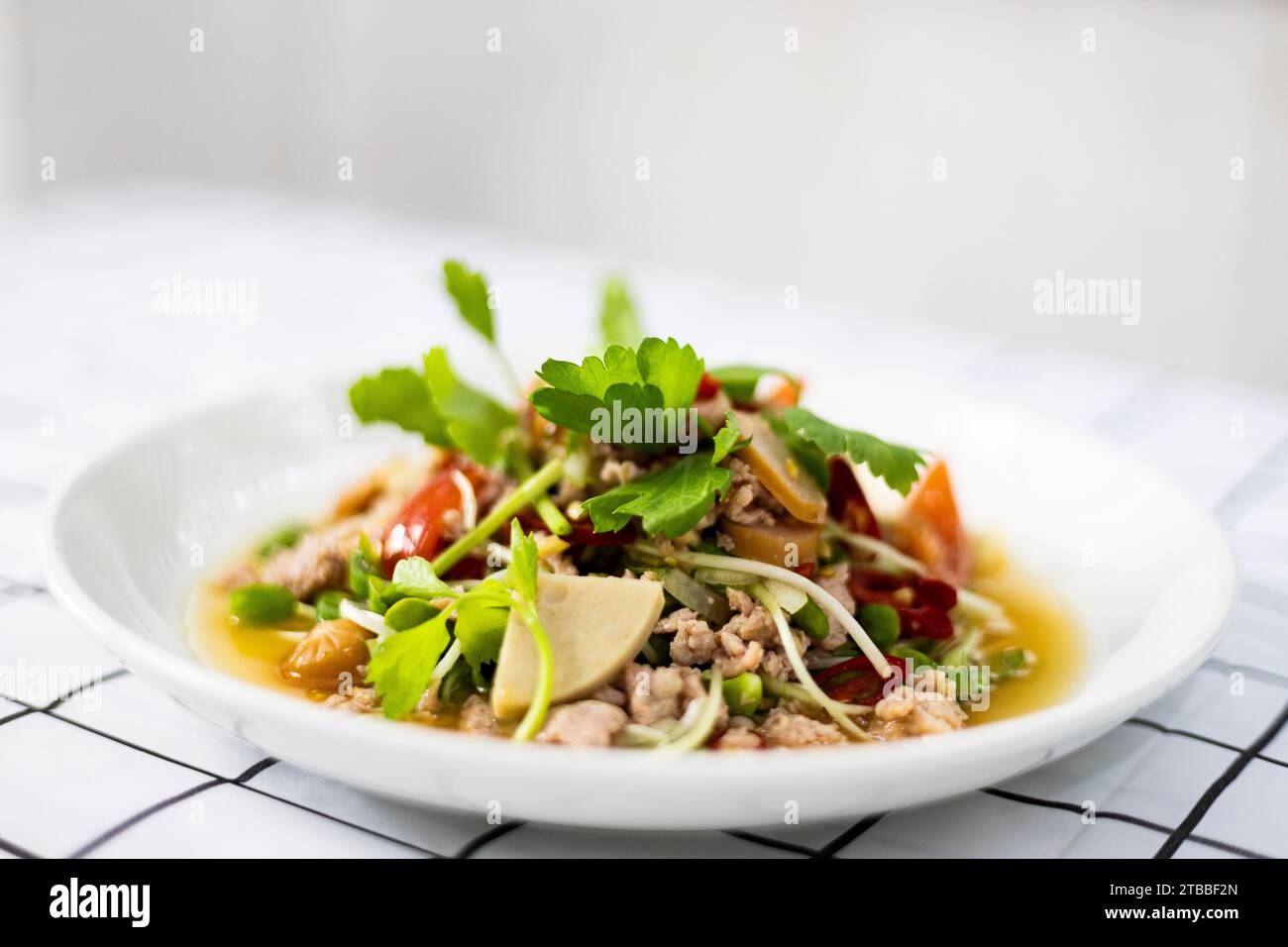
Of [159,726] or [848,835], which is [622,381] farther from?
[159,726]

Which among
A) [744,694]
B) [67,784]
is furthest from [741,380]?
[67,784]

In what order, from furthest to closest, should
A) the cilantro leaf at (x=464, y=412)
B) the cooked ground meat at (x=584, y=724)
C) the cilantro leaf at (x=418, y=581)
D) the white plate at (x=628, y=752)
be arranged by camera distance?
1. the cilantro leaf at (x=464, y=412)
2. the cilantro leaf at (x=418, y=581)
3. the cooked ground meat at (x=584, y=724)
4. the white plate at (x=628, y=752)

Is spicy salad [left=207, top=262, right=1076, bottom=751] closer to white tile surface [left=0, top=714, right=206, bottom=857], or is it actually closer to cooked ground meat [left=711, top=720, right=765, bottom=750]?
cooked ground meat [left=711, top=720, right=765, bottom=750]

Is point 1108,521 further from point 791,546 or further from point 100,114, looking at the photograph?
point 100,114

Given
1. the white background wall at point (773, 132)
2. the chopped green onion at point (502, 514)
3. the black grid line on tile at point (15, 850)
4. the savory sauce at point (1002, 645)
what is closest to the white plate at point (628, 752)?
the savory sauce at point (1002, 645)

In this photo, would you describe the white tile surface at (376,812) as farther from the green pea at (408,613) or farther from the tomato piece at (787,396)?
the tomato piece at (787,396)

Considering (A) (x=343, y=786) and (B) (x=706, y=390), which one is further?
(B) (x=706, y=390)
